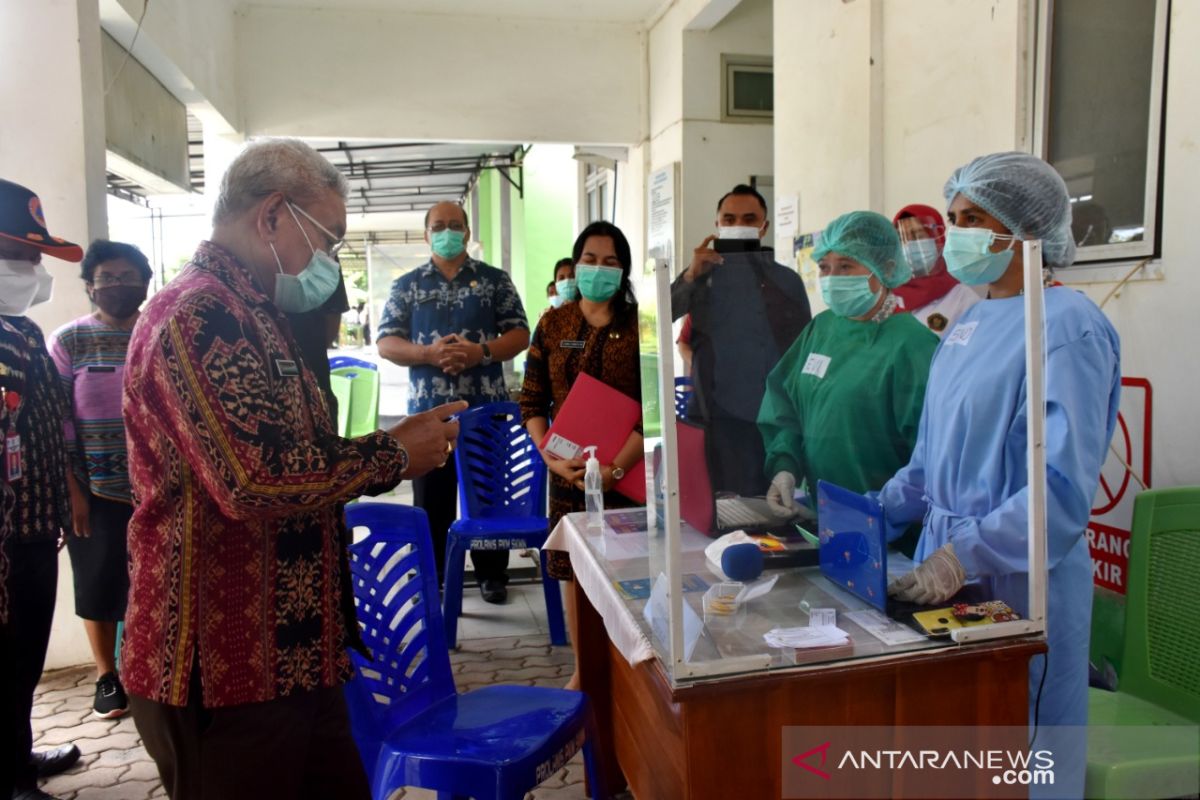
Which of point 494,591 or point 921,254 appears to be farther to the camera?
point 494,591

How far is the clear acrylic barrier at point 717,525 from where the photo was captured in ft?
4.12

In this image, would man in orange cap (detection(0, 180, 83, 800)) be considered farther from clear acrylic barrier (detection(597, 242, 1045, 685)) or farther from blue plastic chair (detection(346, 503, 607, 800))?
clear acrylic barrier (detection(597, 242, 1045, 685))

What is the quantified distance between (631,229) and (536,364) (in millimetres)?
3678

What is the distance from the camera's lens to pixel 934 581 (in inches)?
55.5

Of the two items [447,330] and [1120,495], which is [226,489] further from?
[447,330]

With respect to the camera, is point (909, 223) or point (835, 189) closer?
point (909, 223)

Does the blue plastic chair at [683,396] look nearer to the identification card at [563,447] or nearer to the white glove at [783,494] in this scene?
the white glove at [783,494]

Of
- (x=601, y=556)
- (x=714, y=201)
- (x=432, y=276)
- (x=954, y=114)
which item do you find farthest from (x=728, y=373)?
(x=714, y=201)

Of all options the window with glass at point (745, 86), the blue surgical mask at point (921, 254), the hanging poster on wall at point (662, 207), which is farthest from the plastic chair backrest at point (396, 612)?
the window with glass at point (745, 86)

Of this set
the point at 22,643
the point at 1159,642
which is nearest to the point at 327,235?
the point at 22,643

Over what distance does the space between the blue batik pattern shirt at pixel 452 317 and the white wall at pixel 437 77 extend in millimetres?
2475

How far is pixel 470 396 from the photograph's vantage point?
3691mm

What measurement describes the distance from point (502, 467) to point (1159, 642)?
2.43m

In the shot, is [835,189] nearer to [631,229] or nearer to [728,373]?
[728,373]
